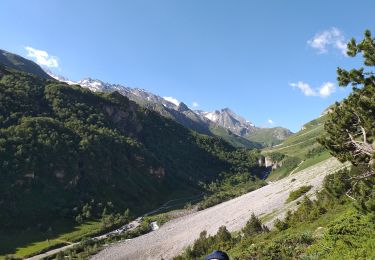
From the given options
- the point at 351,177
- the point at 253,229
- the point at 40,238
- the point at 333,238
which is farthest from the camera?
the point at 40,238

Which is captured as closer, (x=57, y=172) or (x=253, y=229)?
(x=253, y=229)

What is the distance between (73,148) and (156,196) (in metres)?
44.2

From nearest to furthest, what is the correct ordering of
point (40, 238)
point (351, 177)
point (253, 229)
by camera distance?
point (351, 177)
point (253, 229)
point (40, 238)

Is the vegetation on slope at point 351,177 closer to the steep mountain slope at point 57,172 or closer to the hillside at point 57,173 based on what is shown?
the hillside at point 57,173

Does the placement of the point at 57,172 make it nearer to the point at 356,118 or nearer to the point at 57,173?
the point at 57,173

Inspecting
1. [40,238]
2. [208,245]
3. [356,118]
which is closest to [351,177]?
[356,118]

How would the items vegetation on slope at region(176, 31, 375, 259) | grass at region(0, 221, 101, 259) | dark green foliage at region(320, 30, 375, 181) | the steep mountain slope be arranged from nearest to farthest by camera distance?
1. vegetation on slope at region(176, 31, 375, 259)
2. dark green foliage at region(320, 30, 375, 181)
3. grass at region(0, 221, 101, 259)
4. the steep mountain slope

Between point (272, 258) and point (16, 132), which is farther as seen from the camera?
point (16, 132)

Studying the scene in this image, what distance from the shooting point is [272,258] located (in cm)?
2806

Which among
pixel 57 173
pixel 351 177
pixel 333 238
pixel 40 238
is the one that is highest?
pixel 57 173

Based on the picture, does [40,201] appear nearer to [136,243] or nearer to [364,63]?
[136,243]

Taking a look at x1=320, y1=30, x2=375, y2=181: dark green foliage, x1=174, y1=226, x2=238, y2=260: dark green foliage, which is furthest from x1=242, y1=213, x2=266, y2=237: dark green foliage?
x1=320, y1=30, x2=375, y2=181: dark green foliage

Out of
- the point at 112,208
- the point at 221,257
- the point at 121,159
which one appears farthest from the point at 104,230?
the point at 221,257

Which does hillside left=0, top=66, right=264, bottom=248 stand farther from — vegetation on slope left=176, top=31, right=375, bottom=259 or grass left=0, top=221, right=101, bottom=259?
vegetation on slope left=176, top=31, right=375, bottom=259
